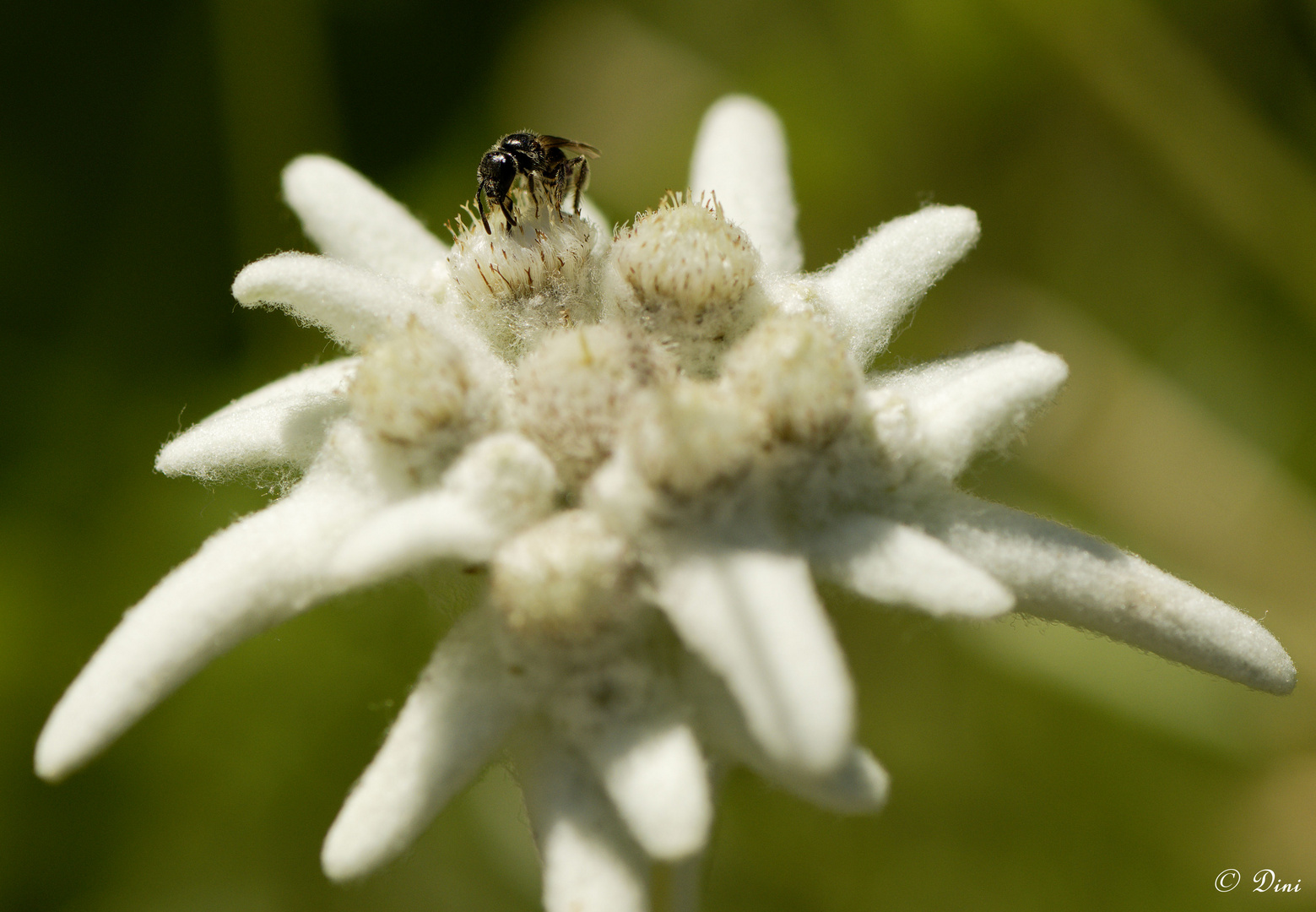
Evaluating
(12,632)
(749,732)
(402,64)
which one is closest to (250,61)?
(402,64)

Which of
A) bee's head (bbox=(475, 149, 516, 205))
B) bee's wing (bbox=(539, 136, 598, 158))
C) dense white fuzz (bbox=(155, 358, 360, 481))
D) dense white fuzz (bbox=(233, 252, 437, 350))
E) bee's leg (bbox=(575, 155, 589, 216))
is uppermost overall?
bee's wing (bbox=(539, 136, 598, 158))

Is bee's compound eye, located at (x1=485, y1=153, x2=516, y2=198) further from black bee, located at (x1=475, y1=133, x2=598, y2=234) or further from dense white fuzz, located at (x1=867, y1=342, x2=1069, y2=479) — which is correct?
dense white fuzz, located at (x1=867, y1=342, x2=1069, y2=479)

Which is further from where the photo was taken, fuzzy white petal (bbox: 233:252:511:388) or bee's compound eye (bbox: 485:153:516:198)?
bee's compound eye (bbox: 485:153:516:198)

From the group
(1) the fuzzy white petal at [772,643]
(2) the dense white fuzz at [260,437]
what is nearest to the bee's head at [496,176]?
(2) the dense white fuzz at [260,437]

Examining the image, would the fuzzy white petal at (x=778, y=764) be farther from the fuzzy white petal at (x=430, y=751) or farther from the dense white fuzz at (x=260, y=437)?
the dense white fuzz at (x=260, y=437)

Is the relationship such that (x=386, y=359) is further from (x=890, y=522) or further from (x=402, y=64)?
(x=402, y=64)

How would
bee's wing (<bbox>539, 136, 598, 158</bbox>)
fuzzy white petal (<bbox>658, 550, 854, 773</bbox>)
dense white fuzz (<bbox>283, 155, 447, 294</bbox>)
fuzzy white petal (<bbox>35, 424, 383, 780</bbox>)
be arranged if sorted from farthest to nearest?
dense white fuzz (<bbox>283, 155, 447, 294</bbox>)
bee's wing (<bbox>539, 136, 598, 158</bbox>)
fuzzy white petal (<bbox>35, 424, 383, 780</bbox>)
fuzzy white petal (<bbox>658, 550, 854, 773</bbox>)

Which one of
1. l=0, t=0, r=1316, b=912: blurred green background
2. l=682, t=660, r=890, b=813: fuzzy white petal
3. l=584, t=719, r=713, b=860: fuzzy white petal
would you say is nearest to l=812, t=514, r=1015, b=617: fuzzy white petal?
l=682, t=660, r=890, b=813: fuzzy white petal
